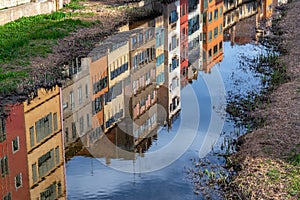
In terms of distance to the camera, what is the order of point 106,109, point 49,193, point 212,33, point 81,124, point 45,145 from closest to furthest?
point 49,193
point 45,145
point 81,124
point 106,109
point 212,33

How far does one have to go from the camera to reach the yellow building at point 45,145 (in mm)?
17328

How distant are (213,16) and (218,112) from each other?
78.1 feet

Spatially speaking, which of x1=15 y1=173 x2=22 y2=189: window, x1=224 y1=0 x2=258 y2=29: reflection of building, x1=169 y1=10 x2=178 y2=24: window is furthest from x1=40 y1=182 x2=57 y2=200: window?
x1=224 y1=0 x2=258 y2=29: reflection of building

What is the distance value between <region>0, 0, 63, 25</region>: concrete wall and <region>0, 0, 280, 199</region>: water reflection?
5.77 metres

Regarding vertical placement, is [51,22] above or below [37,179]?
above

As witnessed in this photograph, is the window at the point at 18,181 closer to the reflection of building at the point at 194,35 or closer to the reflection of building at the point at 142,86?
the reflection of building at the point at 142,86

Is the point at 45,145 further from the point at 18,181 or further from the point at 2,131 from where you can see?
the point at 18,181

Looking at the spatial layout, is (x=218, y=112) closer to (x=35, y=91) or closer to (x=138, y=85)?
(x=138, y=85)

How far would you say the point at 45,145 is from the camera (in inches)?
789

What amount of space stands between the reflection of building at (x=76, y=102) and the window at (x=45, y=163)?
3.06 ft

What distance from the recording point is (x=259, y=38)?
1499 inches

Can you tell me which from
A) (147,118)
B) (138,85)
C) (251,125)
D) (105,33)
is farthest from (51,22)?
(251,125)

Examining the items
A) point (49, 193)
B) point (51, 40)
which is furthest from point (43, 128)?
point (51, 40)

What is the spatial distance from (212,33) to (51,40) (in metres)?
13.8
